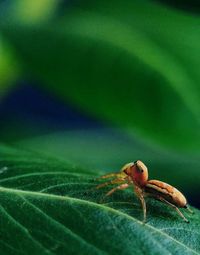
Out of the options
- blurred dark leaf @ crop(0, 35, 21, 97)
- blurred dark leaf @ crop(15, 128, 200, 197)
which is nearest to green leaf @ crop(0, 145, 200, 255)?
blurred dark leaf @ crop(0, 35, 21, 97)

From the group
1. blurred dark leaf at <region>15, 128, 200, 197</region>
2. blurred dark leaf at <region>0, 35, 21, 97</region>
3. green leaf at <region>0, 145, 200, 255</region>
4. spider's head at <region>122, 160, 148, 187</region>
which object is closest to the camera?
green leaf at <region>0, 145, 200, 255</region>

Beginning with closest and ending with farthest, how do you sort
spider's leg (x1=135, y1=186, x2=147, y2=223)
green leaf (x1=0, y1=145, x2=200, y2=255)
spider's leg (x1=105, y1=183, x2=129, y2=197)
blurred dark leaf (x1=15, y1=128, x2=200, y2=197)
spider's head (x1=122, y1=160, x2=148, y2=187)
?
green leaf (x1=0, y1=145, x2=200, y2=255), spider's leg (x1=135, y1=186, x2=147, y2=223), spider's leg (x1=105, y1=183, x2=129, y2=197), spider's head (x1=122, y1=160, x2=148, y2=187), blurred dark leaf (x1=15, y1=128, x2=200, y2=197)

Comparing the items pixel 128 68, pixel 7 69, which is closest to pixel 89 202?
pixel 128 68

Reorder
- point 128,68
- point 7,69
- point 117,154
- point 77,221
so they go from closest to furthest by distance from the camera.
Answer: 1. point 77,221
2. point 128,68
3. point 7,69
4. point 117,154

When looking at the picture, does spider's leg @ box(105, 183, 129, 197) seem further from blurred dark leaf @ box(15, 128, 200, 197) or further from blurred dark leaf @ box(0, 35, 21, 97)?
blurred dark leaf @ box(15, 128, 200, 197)

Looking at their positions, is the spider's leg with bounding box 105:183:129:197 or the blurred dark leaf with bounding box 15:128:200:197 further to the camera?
A: the blurred dark leaf with bounding box 15:128:200:197

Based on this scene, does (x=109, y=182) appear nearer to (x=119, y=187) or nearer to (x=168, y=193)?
(x=119, y=187)

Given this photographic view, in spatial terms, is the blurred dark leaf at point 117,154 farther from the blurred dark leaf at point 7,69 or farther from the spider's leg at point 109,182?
the spider's leg at point 109,182
